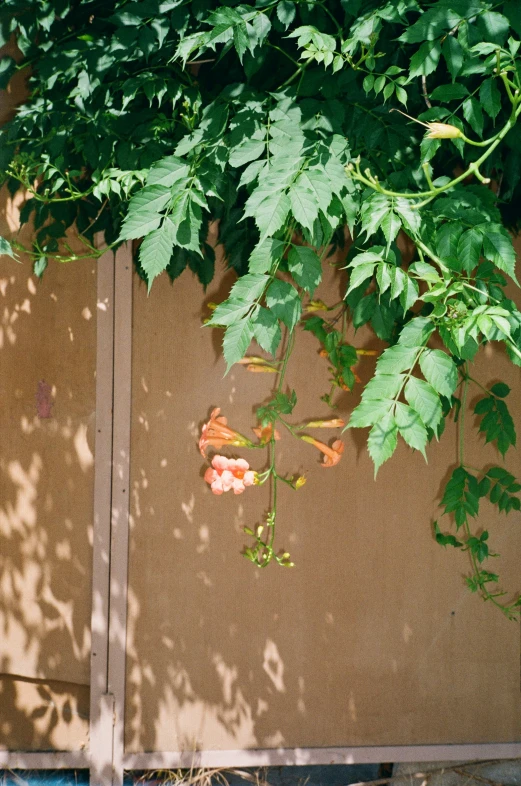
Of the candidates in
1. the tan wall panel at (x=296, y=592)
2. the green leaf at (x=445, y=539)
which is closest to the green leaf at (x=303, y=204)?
the tan wall panel at (x=296, y=592)

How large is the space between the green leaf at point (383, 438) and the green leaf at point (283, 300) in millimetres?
329

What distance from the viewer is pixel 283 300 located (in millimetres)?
1740

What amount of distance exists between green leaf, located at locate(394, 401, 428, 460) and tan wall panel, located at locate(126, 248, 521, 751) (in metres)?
0.98

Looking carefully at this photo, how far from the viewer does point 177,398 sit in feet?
8.44

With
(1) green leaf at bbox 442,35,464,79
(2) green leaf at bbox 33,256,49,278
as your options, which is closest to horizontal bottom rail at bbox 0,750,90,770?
(2) green leaf at bbox 33,256,49,278

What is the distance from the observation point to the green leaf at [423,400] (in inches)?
62.7

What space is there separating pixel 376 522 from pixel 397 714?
28.4 inches

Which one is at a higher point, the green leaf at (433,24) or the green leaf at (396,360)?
the green leaf at (433,24)

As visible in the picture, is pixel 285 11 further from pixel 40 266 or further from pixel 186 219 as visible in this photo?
pixel 40 266

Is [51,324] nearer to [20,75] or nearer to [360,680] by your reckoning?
[20,75]

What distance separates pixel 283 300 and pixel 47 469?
1.26m

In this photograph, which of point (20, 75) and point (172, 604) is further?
point (172, 604)

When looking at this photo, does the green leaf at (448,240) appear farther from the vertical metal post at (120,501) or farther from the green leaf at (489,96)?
the vertical metal post at (120,501)

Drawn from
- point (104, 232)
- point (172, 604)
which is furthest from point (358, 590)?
point (104, 232)
